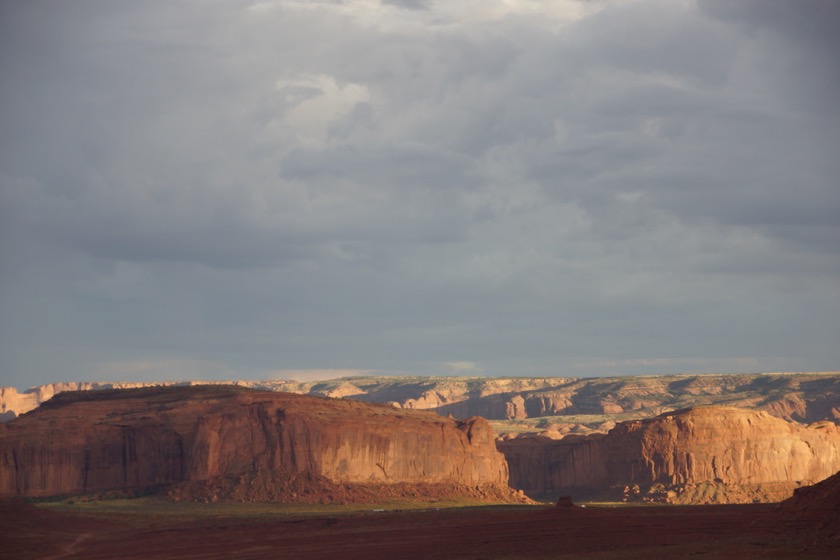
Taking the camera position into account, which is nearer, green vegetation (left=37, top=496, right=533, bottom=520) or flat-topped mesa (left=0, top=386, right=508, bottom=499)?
green vegetation (left=37, top=496, right=533, bottom=520)

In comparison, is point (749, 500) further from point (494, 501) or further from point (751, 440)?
point (494, 501)

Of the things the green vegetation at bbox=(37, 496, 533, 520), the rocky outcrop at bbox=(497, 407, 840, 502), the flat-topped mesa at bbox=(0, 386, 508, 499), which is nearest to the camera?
the green vegetation at bbox=(37, 496, 533, 520)

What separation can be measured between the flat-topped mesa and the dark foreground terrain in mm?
14298

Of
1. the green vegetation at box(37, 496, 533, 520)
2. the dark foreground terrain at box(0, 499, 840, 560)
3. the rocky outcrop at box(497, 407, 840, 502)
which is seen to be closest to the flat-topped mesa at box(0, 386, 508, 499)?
the green vegetation at box(37, 496, 533, 520)

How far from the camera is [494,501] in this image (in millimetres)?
143750

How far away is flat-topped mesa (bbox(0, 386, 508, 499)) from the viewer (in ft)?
438

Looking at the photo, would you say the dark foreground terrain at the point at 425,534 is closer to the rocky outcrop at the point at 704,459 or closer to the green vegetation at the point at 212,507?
the green vegetation at the point at 212,507

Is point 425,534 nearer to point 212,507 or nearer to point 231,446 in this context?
point 212,507

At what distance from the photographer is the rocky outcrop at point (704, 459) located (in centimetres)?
16588

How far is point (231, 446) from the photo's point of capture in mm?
133625

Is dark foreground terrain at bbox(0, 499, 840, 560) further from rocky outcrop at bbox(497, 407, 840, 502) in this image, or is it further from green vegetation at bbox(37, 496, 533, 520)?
rocky outcrop at bbox(497, 407, 840, 502)

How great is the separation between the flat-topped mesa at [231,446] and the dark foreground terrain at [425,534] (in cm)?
1430

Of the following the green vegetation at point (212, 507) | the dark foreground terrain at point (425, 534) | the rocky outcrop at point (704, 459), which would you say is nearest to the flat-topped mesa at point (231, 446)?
the green vegetation at point (212, 507)

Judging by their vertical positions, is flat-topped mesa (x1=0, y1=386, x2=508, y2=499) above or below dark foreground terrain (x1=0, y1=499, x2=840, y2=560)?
above
